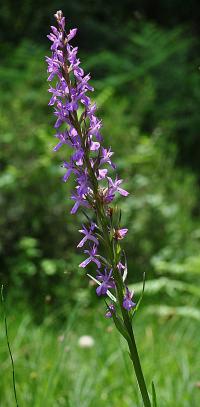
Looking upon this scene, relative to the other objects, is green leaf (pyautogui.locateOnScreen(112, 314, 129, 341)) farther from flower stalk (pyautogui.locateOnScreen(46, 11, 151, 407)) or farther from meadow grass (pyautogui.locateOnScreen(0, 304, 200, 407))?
meadow grass (pyautogui.locateOnScreen(0, 304, 200, 407))

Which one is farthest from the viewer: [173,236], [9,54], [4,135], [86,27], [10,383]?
[86,27]

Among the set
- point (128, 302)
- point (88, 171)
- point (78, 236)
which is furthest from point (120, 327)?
Result: point (78, 236)

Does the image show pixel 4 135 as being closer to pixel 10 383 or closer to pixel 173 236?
pixel 173 236

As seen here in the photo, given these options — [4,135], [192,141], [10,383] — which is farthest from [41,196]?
[192,141]

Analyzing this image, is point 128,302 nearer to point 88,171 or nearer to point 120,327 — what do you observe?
point 120,327

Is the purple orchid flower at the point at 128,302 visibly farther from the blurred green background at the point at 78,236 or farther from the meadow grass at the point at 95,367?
the meadow grass at the point at 95,367

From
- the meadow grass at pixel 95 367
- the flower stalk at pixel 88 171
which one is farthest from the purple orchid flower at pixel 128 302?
the meadow grass at pixel 95 367
